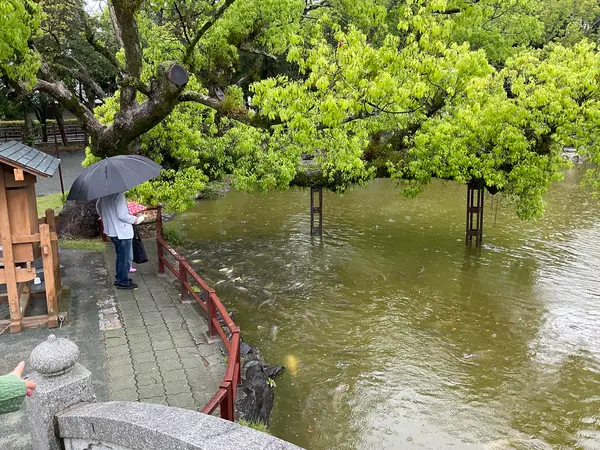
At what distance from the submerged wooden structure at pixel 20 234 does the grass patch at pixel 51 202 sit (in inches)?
423

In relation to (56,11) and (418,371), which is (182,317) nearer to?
(418,371)

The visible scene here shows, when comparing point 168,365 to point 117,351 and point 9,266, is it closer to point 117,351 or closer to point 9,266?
point 117,351

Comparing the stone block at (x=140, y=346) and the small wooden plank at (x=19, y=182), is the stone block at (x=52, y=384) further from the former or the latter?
the small wooden plank at (x=19, y=182)

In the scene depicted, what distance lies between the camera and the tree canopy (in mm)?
10820

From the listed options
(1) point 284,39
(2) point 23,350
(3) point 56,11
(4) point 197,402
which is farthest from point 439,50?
(3) point 56,11

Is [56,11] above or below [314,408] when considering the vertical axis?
above

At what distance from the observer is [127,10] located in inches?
408

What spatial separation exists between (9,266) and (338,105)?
21.3 ft

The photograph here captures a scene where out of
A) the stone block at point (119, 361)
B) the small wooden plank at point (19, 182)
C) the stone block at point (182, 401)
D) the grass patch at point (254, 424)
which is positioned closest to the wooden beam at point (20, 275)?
the small wooden plank at point (19, 182)

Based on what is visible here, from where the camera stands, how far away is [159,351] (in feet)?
24.3

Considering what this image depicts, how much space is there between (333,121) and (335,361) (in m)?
4.76

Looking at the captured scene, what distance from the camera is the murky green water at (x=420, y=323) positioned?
760cm

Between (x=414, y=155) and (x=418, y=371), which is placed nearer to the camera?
(x=418, y=371)

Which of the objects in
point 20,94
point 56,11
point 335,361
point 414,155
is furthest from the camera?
point 56,11
